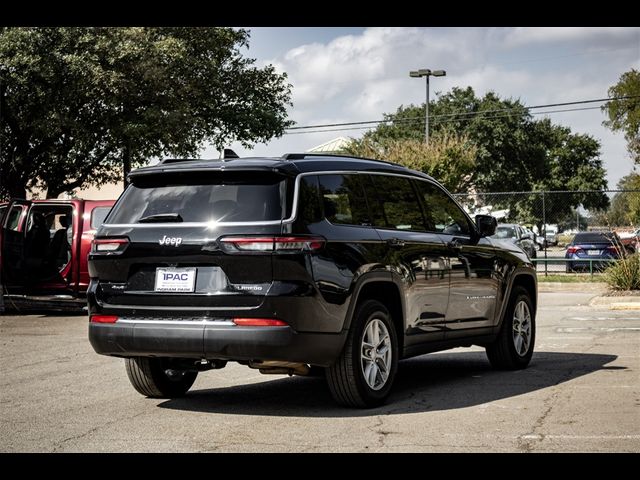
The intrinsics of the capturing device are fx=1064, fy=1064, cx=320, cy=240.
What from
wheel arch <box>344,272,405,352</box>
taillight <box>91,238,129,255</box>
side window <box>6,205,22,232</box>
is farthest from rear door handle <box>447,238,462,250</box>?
side window <box>6,205,22,232</box>

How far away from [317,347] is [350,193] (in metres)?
1.43

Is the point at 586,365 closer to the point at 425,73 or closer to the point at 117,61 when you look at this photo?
the point at 117,61

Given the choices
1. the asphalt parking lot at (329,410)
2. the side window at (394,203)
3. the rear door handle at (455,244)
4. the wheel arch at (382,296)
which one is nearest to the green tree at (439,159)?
the asphalt parking lot at (329,410)

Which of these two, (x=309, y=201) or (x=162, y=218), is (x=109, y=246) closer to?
(x=162, y=218)

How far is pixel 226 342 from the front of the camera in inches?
294

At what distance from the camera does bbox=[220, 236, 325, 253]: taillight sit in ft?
24.5

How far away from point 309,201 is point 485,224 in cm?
283

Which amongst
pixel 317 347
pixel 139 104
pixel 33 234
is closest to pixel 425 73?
pixel 139 104

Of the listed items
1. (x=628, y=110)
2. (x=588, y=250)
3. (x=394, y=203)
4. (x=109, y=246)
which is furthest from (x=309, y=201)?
(x=628, y=110)

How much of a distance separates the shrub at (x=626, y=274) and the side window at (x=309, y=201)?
15.4 meters

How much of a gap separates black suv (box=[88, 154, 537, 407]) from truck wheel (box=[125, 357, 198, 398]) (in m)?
0.01

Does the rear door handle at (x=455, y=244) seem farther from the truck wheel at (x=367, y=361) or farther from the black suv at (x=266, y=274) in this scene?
the truck wheel at (x=367, y=361)

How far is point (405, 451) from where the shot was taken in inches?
256
